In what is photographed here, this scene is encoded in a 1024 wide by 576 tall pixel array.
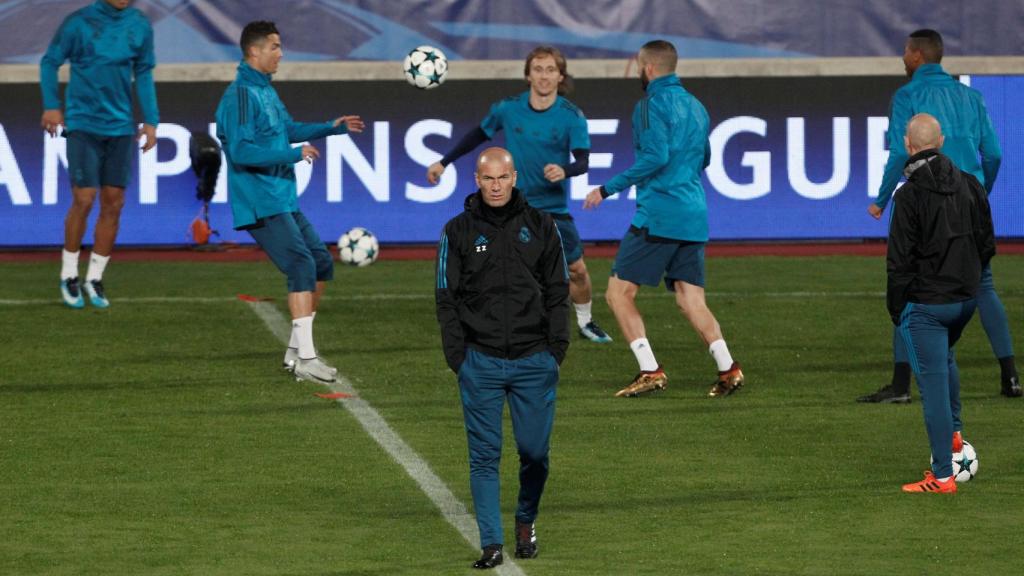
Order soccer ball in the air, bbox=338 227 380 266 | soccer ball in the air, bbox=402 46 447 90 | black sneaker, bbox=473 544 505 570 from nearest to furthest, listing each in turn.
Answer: black sneaker, bbox=473 544 505 570
soccer ball in the air, bbox=402 46 447 90
soccer ball in the air, bbox=338 227 380 266

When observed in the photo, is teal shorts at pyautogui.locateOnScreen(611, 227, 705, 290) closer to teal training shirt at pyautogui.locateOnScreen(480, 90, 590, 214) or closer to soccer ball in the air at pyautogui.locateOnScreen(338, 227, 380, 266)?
teal training shirt at pyautogui.locateOnScreen(480, 90, 590, 214)

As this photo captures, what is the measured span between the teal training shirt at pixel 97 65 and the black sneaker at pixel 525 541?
778 centimetres

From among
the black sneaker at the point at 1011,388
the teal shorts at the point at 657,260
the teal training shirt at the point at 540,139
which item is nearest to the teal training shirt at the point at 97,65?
the teal training shirt at the point at 540,139

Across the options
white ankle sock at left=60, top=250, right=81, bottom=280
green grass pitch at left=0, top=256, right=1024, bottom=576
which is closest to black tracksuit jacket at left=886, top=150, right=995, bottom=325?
green grass pitch at left=0, top=256, right=1024, bottom=576

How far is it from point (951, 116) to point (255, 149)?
3.82 metres

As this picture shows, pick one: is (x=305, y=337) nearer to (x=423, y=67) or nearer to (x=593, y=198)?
(x=593, y=198)

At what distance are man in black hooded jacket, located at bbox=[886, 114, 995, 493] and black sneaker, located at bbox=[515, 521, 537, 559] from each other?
1940 mm

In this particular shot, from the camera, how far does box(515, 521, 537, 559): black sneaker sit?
7027mm

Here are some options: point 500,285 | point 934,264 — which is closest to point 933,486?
point 934,264

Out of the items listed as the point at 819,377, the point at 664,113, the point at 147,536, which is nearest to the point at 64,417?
the point at 147,536

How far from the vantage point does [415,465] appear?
8.80 meters

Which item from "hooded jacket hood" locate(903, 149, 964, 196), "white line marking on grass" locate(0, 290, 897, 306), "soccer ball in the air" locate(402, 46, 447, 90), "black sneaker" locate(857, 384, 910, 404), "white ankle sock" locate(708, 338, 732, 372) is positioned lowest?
"white line marking on grass" locate(0, 290, 897, 306)

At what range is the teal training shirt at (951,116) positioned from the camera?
10.6 metres

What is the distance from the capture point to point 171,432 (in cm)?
966
